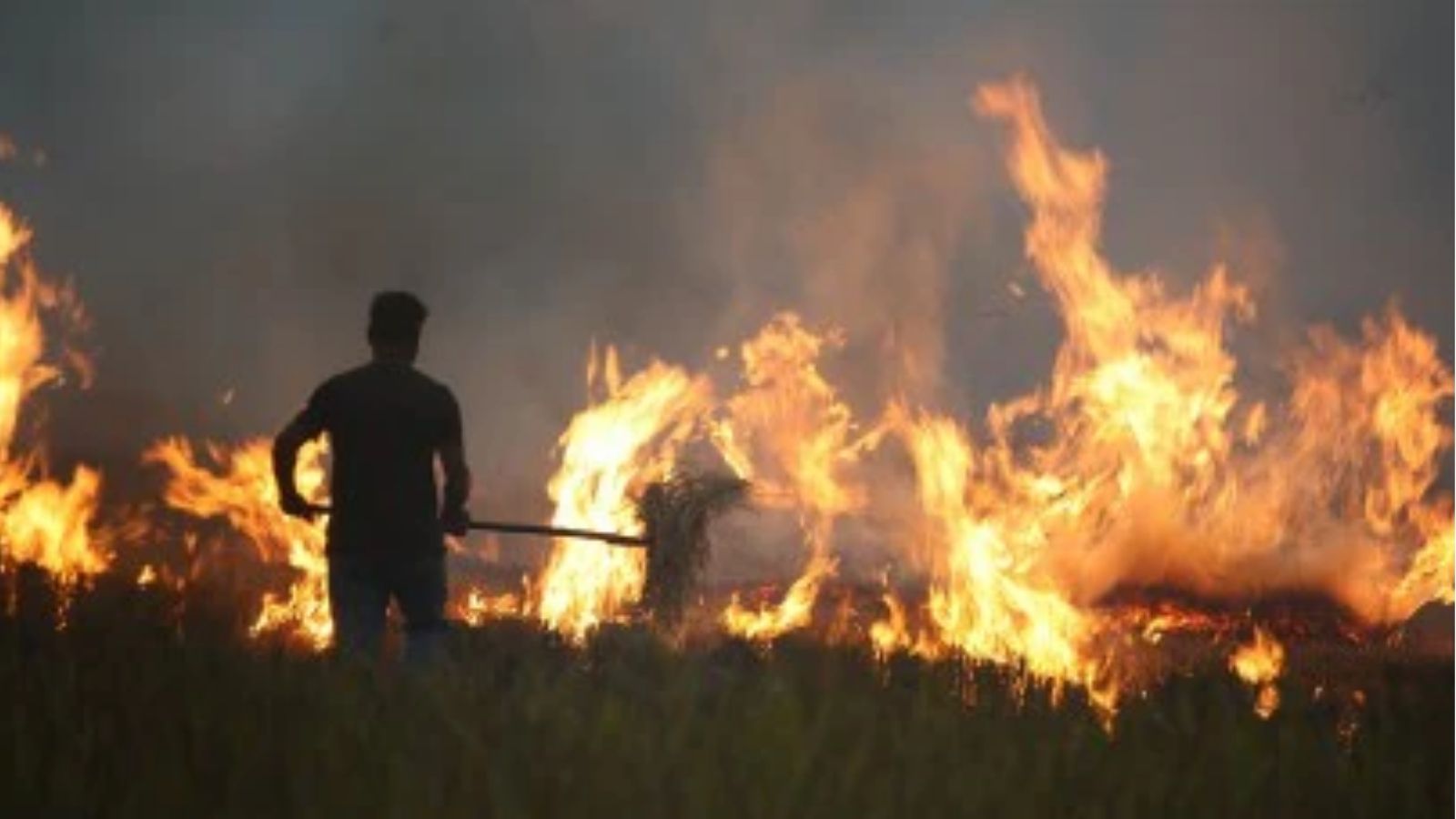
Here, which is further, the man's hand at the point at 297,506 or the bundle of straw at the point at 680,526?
the bundle of straw at the point at 680,526

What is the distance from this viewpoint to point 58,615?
5.95 m

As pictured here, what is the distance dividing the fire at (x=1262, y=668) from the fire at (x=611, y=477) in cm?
381

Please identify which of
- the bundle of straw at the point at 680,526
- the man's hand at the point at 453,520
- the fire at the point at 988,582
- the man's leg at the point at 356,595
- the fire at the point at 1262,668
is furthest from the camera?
the fire at the point at 988,582

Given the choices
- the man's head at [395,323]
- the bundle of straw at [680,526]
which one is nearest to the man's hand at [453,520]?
the man's head at [395,323]

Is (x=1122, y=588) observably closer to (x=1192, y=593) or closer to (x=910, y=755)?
(x=1192, y=593)

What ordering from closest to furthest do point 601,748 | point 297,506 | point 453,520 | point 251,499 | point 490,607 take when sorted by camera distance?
point 601,748 → point 297,506 → point 453,520 → point 490,607 → point 251,499

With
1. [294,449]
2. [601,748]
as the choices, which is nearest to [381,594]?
[294,449]

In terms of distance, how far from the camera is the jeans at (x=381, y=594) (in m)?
6.59

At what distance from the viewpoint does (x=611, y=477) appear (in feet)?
38.4

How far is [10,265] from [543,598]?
5.59 metres

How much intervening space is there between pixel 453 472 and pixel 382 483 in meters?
0.35

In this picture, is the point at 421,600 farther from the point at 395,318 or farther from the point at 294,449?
the point at 395,318

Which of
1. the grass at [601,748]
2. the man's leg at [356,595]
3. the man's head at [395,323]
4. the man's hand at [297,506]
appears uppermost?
the man's head at [395,323]

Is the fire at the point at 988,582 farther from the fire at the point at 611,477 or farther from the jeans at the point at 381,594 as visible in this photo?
the jeans at the point at 381,594
